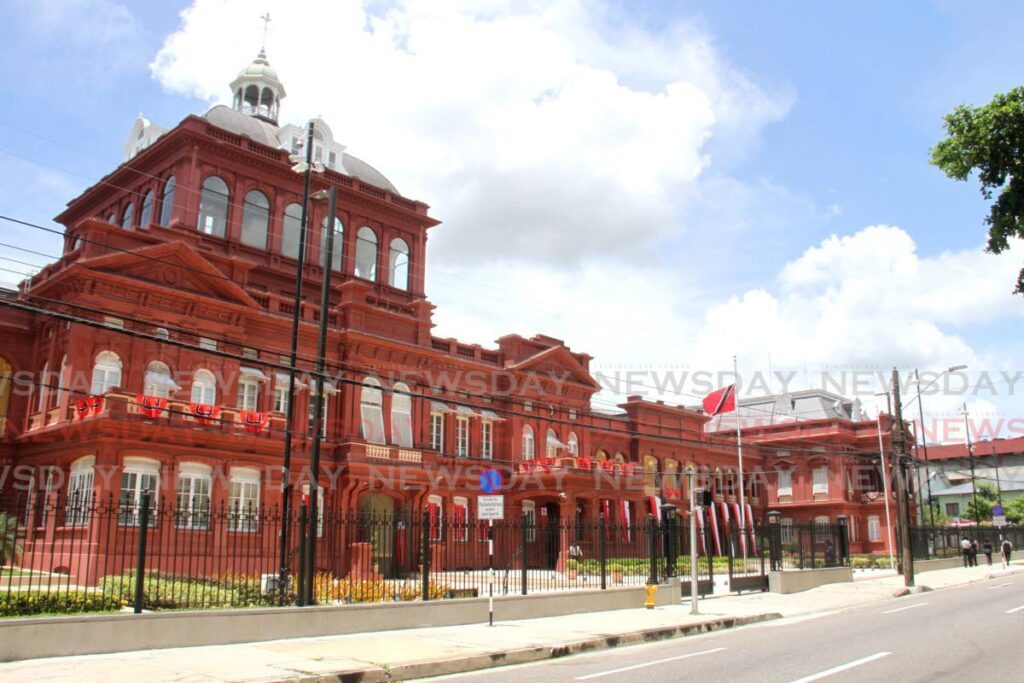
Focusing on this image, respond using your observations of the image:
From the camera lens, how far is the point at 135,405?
27.3 meters

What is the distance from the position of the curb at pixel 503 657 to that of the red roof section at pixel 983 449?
72682 millimetres

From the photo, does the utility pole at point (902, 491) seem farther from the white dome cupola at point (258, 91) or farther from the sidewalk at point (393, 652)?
the white dome cupola at point (258, 91)

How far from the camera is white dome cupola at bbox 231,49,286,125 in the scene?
1676 inches

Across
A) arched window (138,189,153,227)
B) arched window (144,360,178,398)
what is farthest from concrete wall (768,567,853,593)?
arched window (138,189,153,227)

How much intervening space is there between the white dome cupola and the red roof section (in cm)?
6993

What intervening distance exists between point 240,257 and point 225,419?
8.15 m

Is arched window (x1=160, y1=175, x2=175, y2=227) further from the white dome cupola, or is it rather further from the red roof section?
the red roof section

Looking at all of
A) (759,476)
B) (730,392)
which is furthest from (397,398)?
(759,476)

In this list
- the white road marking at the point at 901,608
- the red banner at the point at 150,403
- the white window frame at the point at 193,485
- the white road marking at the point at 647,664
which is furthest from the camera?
the white window frame at the point at 193,485

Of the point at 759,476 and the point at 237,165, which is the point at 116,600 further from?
the point at 759,476

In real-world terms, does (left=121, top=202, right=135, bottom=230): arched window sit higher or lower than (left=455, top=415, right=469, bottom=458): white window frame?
higher

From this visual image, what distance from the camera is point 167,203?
3512 centimetres

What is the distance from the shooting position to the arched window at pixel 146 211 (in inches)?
1416

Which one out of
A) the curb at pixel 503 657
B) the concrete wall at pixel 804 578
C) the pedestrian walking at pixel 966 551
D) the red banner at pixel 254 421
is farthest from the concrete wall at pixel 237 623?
the pedestrian walking at pixel 966 551
